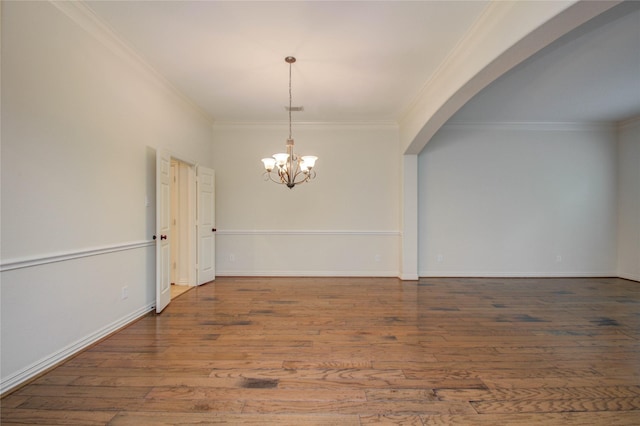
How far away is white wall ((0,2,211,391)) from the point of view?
1926mm

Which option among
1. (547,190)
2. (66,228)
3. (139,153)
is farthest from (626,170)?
(66,228)

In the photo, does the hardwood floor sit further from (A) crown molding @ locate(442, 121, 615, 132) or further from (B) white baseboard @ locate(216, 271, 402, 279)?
A: (A) crown molding @ locate(442, 121, 615, 132)

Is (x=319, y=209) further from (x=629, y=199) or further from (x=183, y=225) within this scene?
(x=629, y=199)

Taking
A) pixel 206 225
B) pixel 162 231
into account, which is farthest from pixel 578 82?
pixel 206 225

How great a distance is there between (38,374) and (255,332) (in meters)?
1.66

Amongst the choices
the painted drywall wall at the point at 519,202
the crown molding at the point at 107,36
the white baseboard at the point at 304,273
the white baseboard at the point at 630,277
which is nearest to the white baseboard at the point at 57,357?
the white baseboard at the point at 304,273

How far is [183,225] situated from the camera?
4.66 meters

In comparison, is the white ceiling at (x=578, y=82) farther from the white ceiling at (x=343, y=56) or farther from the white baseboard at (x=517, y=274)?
the white baseboard at (x=517, y=274)

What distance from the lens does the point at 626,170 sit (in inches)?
203

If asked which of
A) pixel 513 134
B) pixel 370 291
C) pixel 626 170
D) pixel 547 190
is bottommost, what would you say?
pixel 370 291

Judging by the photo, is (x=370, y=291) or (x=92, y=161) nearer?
(x=92, y=161)

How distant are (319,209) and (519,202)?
3804 mm

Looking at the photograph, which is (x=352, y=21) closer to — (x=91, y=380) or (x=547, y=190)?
(x=91, y=380)

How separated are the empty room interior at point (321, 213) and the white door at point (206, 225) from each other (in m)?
0.05
